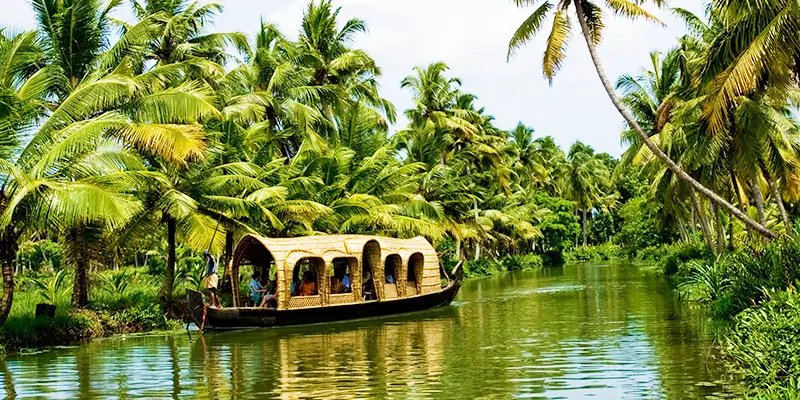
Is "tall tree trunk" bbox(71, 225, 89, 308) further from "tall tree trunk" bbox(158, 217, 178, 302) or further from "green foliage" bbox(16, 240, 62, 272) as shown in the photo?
"green foliage" bbox(16, 240, 62, 272)

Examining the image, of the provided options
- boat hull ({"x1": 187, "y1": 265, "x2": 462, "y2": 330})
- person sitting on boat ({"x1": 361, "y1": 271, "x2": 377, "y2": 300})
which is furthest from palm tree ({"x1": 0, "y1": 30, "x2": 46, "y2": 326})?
person sitting on boat ({"x1": 361, "y1": 271, "x2": 377, "y2": 300})

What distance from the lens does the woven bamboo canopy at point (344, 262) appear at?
52.5 ft

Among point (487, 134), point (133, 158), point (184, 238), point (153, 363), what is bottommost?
point (153, 363)

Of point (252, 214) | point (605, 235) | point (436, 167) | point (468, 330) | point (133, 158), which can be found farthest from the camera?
point (605, 235)

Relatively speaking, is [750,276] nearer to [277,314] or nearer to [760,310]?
[760,310]

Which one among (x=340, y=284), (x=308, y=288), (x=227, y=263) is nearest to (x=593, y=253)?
(x=227, y=263)

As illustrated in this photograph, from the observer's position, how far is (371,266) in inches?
707

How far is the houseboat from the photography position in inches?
623

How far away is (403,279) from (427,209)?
283 inches

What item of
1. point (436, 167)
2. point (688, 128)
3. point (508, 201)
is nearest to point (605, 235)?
point (508, 201)

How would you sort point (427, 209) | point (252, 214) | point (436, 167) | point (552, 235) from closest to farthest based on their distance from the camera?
point (252, 214) < point (427, 209) < point (436, 167) < point (552, 235)

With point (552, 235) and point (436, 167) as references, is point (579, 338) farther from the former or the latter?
point (552, 235)

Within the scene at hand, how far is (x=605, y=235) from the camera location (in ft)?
205

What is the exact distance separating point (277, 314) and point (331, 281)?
1939 millimetres
